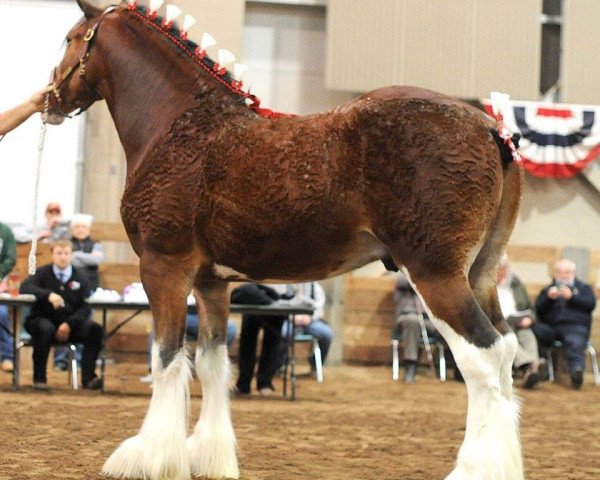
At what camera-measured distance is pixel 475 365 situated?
12.3 ft

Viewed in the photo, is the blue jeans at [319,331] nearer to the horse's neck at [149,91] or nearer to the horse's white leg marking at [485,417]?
the horse's neck at [149,91]

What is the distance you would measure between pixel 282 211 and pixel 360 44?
8.12m

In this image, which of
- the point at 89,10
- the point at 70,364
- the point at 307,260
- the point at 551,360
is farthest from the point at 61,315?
the point at 551,360

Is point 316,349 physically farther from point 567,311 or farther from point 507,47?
point 507,47

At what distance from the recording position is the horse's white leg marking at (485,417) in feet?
12.1

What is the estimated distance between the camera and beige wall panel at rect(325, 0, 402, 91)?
1167 cm

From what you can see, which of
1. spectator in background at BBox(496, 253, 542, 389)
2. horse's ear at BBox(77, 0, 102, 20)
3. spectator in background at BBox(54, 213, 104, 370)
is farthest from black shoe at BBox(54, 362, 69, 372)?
horse's ear at BBox(77, 0, 102, 20)

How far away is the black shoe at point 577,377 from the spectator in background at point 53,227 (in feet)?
17.7

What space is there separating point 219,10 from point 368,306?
13.4 ft

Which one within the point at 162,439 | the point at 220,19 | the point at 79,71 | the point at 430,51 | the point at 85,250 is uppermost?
the point at 220,19

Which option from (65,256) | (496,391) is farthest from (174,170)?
(65,256)

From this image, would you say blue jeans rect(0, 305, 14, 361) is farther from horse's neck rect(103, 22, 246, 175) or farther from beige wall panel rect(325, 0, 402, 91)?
horse's neck rect(103, 22, 246, 175)

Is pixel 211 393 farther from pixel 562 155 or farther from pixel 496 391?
pixel 562 155

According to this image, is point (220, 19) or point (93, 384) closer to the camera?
point (93, 384)
